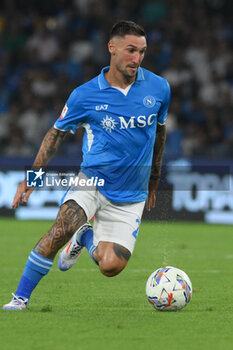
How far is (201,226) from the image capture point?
1408 centimetres

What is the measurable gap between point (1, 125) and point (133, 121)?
10.5m

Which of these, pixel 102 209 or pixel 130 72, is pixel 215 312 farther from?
pixel 130 72

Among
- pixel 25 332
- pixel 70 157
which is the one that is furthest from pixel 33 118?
pixel 25 332

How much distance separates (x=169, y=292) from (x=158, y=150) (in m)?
1.27

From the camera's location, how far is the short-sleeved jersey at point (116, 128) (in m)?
6.09

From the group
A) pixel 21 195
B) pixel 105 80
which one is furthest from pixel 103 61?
pixel 21 195

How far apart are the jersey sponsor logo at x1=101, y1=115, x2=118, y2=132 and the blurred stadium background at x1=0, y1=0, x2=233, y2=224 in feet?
25.5

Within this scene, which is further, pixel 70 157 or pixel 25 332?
pixel 70 157

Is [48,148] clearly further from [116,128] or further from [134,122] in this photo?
[134,122]

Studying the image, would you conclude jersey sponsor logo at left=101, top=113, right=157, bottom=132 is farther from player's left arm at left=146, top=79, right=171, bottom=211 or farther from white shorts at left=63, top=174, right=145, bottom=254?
white shorts at left=63, top=174, right=145, bottom=254

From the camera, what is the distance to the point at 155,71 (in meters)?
16.3

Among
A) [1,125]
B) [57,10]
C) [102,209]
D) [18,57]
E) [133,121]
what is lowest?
[102,209]

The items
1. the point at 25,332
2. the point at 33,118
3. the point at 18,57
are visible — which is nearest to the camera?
the point at 25,332

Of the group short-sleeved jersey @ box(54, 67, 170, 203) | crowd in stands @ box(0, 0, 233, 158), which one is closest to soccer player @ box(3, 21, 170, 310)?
short-sleeved jersey @ box(54, 67, 170, 203)
